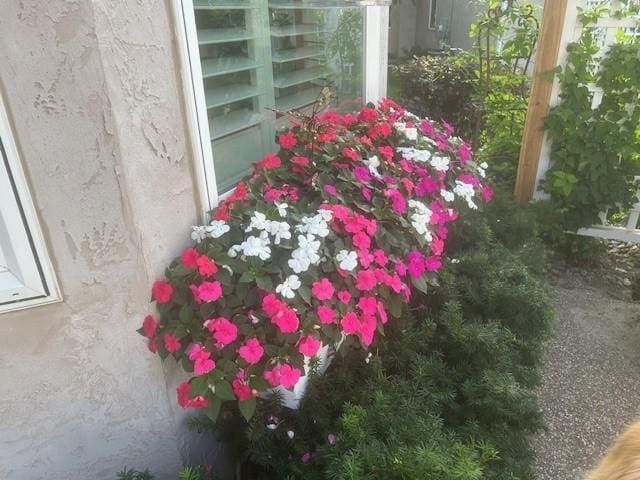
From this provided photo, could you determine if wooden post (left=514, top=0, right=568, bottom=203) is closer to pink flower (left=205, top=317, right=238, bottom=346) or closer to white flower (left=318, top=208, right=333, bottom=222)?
white flower (left=318, top=208, right=333, bottom=222)

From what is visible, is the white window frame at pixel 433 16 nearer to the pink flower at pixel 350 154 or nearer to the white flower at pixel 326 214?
the pink flower at pixel 350 154

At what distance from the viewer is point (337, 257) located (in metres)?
1.53

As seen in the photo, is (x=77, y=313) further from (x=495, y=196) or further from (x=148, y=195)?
(x=495, y=196)

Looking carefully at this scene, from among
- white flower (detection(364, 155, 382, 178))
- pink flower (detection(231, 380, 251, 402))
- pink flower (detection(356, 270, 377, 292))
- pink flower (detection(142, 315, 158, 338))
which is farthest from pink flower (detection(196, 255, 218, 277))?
white flower (detection(364, 155, 382, 178))

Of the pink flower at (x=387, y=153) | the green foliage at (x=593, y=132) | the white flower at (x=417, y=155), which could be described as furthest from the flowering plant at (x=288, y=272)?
the green foliage at (x=593, y=132)

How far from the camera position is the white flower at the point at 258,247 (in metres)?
1.44

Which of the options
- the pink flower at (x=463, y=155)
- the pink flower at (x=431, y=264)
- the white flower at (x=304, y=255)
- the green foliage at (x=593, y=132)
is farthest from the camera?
the green foliage at (x=593, y=132)

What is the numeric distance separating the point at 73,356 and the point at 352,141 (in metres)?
1.30

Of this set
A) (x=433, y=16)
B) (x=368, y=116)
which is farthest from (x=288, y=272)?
(x=433, y=16)

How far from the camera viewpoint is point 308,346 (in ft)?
4.61

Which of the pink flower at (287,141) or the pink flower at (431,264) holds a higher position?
the pink flower at (287,141)

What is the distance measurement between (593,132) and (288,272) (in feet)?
8.54

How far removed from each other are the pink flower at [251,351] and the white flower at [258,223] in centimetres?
34

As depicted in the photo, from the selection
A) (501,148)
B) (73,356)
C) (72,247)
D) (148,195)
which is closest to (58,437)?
(73,356)
